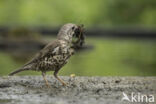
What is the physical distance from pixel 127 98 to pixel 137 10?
19.6 m

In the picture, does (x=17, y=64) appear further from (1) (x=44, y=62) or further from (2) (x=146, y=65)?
(1) (x=44, y=62)

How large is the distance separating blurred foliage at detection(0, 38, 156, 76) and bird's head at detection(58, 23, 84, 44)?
113 inches

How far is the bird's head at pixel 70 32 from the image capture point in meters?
6.16

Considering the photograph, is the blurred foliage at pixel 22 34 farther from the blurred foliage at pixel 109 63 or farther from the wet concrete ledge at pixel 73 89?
the wet concrete ledge at pixel 73 89

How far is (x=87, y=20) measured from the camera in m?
24.7

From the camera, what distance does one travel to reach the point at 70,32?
6.23 m

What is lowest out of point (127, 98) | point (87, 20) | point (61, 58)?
point (127, 98)

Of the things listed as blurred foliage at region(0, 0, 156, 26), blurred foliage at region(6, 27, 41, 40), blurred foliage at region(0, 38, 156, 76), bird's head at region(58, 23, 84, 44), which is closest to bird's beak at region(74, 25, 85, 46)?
bird's head at region(58, 23, 84, 44)

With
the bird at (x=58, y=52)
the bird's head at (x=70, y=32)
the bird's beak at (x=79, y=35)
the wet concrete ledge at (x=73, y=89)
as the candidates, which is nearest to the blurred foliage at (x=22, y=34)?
the wet concrete ledge at (x=73, y=89)

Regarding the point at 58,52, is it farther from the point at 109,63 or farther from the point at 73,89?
the point at 109,63

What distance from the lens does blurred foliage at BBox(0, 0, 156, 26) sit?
2453cm

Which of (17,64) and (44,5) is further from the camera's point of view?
(44,5)

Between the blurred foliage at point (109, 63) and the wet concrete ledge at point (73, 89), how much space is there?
2401mm

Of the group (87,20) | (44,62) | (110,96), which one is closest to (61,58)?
(44,62)
